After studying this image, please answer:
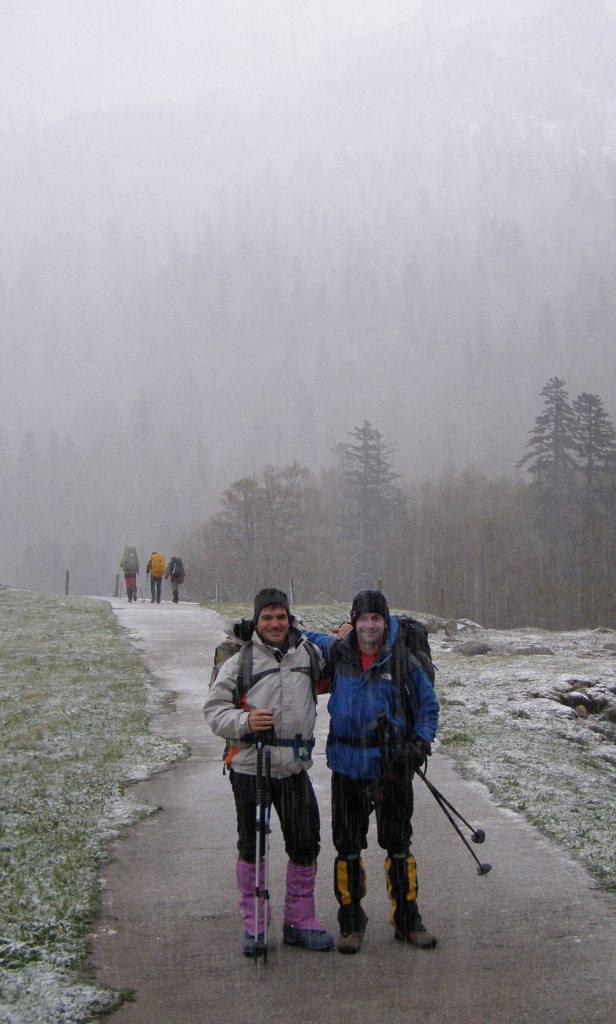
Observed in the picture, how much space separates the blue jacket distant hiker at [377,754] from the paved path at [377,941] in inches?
10.4

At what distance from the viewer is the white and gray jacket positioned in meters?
4.51

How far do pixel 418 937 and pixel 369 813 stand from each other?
683mm

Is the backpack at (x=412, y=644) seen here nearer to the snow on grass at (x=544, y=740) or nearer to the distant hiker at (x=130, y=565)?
the snow on grass at (x=544, y=740)

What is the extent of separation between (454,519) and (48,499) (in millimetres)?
105014

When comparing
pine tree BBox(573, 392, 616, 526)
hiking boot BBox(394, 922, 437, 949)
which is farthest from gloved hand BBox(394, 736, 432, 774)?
pine tree BBox(573, 392, 616, 526)

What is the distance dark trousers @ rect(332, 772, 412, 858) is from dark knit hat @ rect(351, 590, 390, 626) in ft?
2.96

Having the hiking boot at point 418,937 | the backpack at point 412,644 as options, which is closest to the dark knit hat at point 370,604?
the backpack at point 412,644

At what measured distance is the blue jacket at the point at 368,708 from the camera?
4.56 m

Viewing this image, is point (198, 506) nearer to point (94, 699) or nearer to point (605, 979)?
point (94, 699)

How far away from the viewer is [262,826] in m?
4.38

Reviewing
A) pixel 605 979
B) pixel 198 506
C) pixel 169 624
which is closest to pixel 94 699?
pixel 605 979

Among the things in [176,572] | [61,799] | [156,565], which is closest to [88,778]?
[61,799]

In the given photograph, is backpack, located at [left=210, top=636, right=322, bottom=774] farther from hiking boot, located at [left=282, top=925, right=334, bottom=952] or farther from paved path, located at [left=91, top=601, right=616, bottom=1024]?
paved path, located at [left=91, top=601, right=616, bottom=1024]

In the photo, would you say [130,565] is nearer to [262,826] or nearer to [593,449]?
[262,826]
